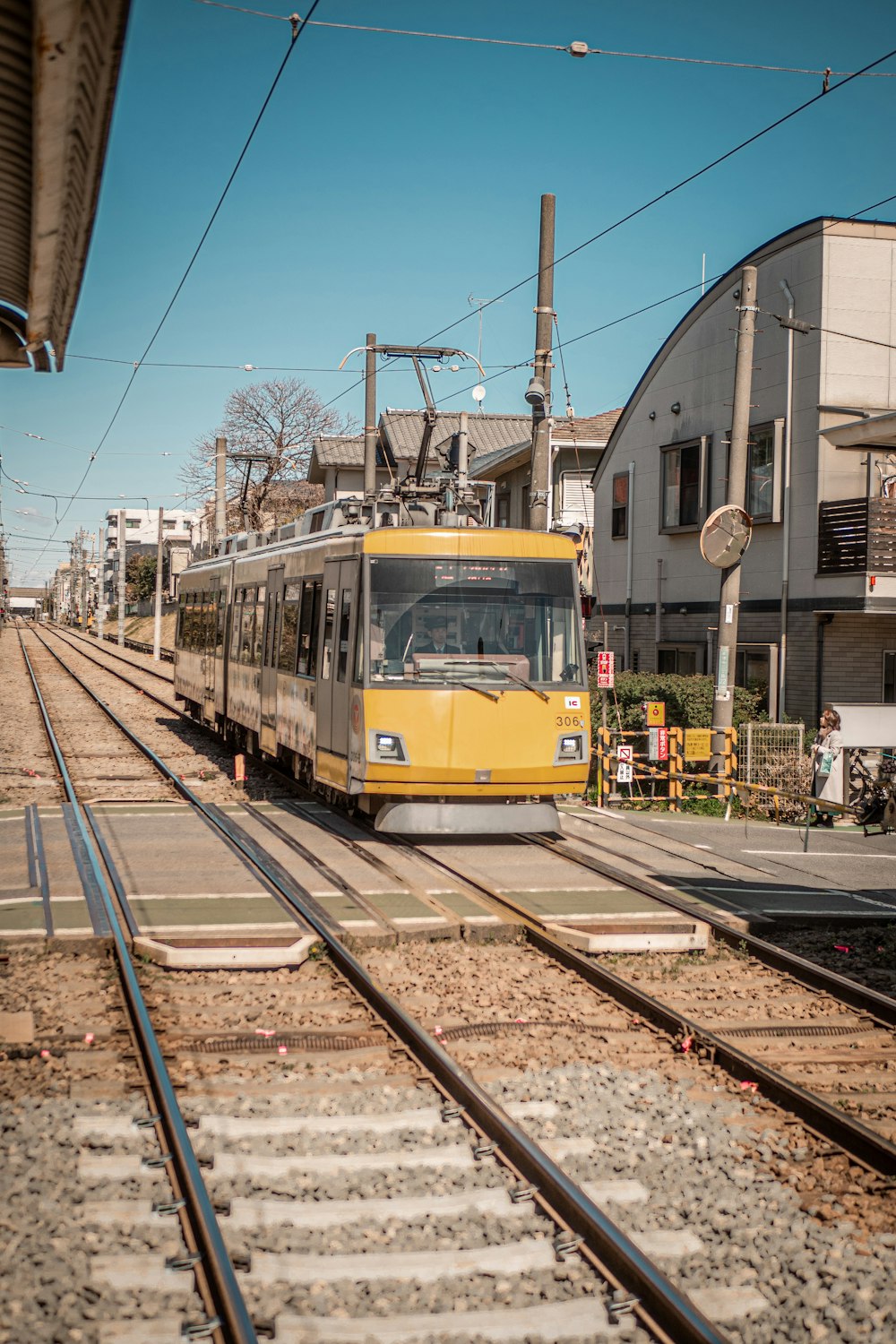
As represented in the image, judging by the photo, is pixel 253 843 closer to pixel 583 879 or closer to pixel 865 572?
pixel 583 879

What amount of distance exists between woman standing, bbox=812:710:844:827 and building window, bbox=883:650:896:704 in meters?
6.39

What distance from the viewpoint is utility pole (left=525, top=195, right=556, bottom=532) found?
17000 mm

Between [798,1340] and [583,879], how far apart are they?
732 centimetres

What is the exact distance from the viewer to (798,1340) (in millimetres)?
4250

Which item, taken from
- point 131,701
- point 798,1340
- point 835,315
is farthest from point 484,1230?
point 131,701

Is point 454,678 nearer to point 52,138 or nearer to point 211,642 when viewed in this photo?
point 52,138

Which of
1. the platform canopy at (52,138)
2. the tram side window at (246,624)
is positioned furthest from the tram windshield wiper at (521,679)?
the tram side window at (246,624)

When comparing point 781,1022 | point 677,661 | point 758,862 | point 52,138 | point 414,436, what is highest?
point 414,436

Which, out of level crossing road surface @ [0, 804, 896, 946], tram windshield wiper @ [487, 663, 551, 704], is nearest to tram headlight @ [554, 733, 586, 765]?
tram windshield wiper @ [487, 663, 551, 704]

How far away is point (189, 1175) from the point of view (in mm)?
5156

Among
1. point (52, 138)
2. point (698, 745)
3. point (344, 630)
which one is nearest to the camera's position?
point (52, 138)

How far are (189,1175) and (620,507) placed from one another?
24221mm

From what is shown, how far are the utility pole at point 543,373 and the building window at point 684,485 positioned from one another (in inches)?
313

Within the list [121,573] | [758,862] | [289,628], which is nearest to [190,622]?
[289,628]
